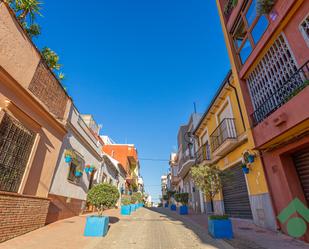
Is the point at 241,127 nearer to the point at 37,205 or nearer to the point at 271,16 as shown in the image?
the point at 271,16

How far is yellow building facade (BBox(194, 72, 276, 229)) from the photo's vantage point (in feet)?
24.2

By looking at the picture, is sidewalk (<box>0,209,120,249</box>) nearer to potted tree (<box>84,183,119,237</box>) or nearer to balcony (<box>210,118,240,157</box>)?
potted tree (<box>84,183,119,237</box>)

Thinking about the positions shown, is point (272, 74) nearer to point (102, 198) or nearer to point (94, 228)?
point (102, 198)

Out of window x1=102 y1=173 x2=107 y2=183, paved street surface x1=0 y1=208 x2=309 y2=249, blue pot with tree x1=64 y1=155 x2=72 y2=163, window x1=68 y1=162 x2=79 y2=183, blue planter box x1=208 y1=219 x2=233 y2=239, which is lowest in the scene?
paved street surface x1=0 y1=208 x2=309 y2=249

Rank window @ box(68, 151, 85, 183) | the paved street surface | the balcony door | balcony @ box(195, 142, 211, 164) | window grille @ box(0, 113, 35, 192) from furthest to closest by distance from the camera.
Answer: balcony @ box(195, 142, 211, 164) → the balcony door → window @ box(68, 151, 85, 183) → window grille @ box(0, 113, 35, 192) → the paved street surface

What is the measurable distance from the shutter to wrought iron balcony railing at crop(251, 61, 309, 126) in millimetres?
1808

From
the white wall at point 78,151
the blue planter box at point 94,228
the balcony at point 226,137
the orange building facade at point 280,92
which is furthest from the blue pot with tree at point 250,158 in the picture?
the white wall at point 78,151

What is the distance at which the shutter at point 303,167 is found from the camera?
5.71 meters

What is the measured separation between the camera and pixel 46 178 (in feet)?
22.4

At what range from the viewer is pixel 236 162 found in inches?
380

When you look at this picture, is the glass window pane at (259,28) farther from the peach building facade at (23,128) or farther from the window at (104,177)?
the window at (104,177)

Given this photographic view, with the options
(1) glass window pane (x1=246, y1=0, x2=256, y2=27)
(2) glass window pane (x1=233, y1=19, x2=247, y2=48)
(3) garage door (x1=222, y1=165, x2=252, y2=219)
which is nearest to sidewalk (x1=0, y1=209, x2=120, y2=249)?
(3) garage door (x1=222, y1=165, x2=252, y2=219)

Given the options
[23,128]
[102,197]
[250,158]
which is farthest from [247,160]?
[23,128]

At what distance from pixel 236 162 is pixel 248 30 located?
6862mm
